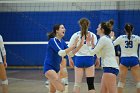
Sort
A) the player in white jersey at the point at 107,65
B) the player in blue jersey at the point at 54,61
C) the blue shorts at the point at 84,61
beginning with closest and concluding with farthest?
the player in white jersey at the point at 107,65
the player in blue jersey at the point at 54,61
the blue shorts at the point at 84,61

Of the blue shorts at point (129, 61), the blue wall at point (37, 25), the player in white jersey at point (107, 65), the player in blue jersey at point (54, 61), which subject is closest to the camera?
the player in white jersey at point (107, 65)

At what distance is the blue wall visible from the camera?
16812 mm

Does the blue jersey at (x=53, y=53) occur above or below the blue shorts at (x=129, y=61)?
above

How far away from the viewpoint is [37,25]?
17.2m

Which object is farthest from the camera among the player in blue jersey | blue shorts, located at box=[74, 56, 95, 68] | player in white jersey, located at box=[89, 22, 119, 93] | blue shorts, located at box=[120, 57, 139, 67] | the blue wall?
the blue wall

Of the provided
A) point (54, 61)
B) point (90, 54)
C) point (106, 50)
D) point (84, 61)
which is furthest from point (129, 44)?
point (54, 61)

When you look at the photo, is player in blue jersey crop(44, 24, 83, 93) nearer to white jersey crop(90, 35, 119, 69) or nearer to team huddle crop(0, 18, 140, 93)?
team huddle crop(0, 18, 140, 93)

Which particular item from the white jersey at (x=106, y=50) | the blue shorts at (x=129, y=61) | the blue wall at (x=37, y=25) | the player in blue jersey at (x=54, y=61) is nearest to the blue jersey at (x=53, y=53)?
the player in blue jersey at (x=54, y=61)

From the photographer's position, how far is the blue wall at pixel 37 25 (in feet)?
55.2

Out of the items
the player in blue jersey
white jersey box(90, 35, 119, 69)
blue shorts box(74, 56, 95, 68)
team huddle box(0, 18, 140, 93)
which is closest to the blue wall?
team huddle box(0, 18, 140, 93)

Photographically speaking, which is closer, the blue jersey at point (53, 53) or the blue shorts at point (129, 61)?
the blue jersey at point (53, 53)

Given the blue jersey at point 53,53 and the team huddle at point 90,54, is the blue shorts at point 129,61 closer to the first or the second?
the team huddle at point 90,54

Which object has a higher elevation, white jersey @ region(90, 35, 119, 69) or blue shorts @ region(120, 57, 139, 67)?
white jersey @ region(90, 35, 119, 69)

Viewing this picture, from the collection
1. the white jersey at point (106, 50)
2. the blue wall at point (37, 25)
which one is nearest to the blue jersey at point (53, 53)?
the white jersey at point (106, 50)
